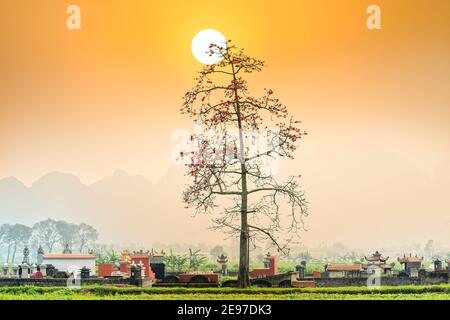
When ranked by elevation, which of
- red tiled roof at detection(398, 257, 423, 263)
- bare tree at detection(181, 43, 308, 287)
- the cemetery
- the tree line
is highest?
bare tree at detection(181, 43, 308, 287)

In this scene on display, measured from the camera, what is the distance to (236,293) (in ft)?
21.9

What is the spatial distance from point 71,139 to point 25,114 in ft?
1.48

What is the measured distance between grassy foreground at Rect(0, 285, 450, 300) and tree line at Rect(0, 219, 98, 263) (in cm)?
36

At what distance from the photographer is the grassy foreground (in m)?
6.62

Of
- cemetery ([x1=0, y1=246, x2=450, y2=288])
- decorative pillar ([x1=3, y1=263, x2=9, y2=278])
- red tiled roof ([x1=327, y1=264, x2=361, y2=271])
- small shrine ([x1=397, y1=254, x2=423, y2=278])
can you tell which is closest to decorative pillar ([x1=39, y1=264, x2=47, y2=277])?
cemetery ([x1=0, y1=246, x2=450, y2=288])

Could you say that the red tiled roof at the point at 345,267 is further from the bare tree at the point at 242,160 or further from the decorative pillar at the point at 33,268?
the decorative pillar at the point at 33,268

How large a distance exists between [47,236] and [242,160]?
1777 mm

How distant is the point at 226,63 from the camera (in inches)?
267

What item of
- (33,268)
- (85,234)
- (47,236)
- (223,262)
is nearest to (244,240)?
(223,262)

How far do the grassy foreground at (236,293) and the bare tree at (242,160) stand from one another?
247 mm

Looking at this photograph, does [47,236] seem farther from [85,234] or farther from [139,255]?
[139,255]

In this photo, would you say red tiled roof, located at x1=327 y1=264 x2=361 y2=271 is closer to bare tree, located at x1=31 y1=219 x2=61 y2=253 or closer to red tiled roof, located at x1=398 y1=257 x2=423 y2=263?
red tiled roof, located at x1=398 y1=257 x2=423 y2=263
